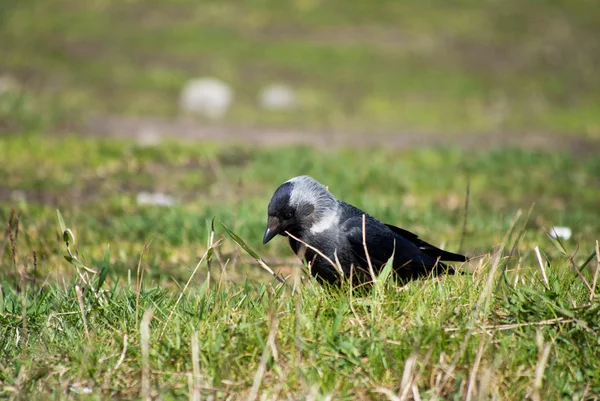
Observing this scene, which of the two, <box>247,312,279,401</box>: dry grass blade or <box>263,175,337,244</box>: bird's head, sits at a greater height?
<box>263,175,337,244</box>: bird's head

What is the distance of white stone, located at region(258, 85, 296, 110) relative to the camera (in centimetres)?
1570

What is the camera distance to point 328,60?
1873 centimetres

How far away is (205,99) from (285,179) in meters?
6.97

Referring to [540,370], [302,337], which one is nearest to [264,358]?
[302,337]

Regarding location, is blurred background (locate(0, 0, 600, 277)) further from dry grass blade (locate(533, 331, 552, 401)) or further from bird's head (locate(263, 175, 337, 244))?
dry grass blade (locate(533, 331, 552, 401))

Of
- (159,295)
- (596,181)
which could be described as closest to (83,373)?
(159,295)

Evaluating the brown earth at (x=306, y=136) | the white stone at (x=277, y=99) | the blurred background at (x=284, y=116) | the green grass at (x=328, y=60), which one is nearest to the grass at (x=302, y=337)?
the blurred background at (x=284, y=116)

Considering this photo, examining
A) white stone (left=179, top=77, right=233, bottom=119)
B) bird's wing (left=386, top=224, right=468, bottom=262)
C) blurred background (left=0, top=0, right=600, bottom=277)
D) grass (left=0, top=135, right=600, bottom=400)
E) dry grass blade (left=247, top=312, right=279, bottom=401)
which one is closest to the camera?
dry grass blade (left=247, top=312, right=279, bottom=401)

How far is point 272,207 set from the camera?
157 inches

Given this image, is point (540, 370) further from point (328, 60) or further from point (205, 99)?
point (328, 60)

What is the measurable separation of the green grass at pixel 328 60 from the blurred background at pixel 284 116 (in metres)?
0.08

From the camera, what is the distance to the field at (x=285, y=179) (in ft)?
9.93

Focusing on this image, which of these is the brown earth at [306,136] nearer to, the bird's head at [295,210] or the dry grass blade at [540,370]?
the bird's head at [295,210]

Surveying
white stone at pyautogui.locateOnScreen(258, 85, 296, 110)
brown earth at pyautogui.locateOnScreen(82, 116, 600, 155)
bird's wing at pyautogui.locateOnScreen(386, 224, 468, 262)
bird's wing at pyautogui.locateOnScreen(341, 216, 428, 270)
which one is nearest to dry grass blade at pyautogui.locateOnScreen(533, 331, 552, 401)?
bird's wing at pyautogui.locateOnScreen(341, 216, 428, 270)
